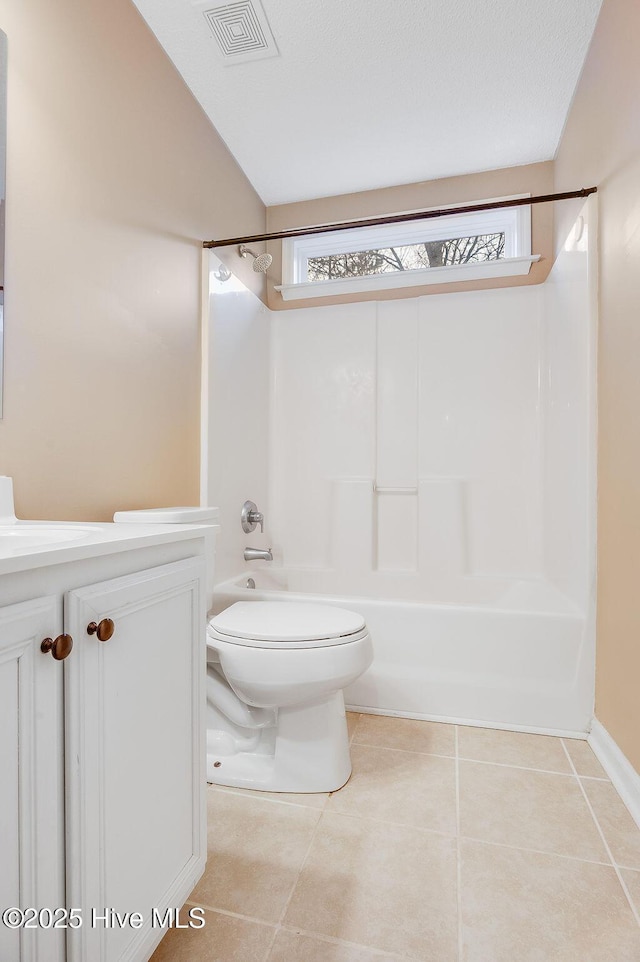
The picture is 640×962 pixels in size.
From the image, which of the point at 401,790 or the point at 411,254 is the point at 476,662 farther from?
the point at 411,254

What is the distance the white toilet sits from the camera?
1322mm

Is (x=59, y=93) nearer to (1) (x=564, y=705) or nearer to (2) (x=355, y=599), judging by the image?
(2) (x=355, y=599)

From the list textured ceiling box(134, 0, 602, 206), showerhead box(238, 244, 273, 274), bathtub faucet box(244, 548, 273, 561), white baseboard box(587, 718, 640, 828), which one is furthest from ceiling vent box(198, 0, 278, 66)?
white baseboard box(587, 718, 640, 828)

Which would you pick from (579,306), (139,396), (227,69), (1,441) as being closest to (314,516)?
(139,396)

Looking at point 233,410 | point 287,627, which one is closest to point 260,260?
point 233,410

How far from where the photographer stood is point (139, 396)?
1.57 m

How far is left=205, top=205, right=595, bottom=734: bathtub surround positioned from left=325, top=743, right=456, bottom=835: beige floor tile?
27 cm

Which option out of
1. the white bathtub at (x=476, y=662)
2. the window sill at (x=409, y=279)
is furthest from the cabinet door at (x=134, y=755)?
the window sill at (x=409, y=279)

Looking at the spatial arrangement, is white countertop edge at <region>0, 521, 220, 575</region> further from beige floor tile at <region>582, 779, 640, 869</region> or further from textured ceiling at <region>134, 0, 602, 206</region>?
textured ceiling at <region>134, 0, 602, 206</region>

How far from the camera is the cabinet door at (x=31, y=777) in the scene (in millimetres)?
509

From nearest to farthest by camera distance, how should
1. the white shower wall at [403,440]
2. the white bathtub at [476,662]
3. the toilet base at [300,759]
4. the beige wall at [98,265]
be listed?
the beige wall at [98,265] → the toilet base at [300,759] → the white bathtub at [476,662] → the white shower wall at [403,440]

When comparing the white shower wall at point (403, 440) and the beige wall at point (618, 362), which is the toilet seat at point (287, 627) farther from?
the beige wall at point (618, 362)

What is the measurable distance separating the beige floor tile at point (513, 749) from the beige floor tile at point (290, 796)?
0.49 metres

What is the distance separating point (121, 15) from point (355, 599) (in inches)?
79.8
